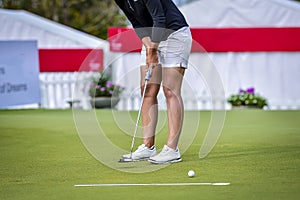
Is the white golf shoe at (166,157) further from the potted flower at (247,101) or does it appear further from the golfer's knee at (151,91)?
the potted flower at (247,101)

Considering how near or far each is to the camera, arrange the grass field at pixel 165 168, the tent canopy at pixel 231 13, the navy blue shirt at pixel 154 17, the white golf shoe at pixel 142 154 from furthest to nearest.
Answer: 1. the tent canopy at pixel 231 13
2. the white golf shoe at pixel 142 154
3. the navy blue shirt at pixel 154 17
4. the grass field at pixel 165 168

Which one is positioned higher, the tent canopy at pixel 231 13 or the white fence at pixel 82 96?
the tent canopy at pixel 231 13

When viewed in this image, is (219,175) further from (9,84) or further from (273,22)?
(273,22)

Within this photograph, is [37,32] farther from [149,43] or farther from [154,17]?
[154,17]

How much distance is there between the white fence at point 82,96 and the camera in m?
14.2

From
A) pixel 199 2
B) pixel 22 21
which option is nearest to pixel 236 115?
pixel 199 2

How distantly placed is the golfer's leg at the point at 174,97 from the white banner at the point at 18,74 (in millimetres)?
7619

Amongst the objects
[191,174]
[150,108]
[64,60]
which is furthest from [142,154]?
[64,60]

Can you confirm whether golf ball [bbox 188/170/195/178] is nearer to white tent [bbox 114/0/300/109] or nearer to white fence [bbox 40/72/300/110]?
white fence [bbox 40/72/300/110]

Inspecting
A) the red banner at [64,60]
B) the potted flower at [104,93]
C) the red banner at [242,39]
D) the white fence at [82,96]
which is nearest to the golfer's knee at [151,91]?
the white fence at [82,96]

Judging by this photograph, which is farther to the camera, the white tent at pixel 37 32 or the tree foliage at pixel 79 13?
the tree foliage at pixel 79 13

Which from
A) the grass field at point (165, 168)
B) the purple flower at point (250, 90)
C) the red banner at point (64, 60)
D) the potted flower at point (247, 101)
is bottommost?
the potted flower at point (247, 101)

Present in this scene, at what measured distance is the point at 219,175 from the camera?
19.0 ft

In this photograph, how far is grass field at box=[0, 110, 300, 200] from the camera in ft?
16.8
